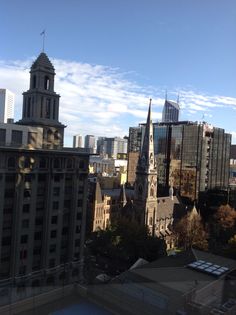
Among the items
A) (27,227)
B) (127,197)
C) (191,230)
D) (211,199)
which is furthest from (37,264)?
(211,199)

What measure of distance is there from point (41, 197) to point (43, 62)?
20186 millimetres

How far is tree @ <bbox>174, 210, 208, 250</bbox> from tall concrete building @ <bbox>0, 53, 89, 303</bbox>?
28207 mm

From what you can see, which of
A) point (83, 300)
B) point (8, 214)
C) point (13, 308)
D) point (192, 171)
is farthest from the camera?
point (192, 171)

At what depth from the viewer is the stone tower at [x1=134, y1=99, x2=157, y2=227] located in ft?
282

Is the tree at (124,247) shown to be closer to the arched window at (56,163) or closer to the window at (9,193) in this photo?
the arched window at (56,163)

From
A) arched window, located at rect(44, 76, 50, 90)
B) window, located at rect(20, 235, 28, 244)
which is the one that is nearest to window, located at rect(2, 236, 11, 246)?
window, located at rect(20, 235, 28, 244)

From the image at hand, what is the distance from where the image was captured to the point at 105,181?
134m

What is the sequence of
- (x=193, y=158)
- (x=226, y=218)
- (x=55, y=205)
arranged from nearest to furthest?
(x=55, y=205)
(x=226, y=218)
(x=193, y=158)

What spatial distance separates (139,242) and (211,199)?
54.1 meters

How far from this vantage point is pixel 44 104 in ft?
172

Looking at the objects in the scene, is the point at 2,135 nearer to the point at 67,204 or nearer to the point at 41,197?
the point at 41,197

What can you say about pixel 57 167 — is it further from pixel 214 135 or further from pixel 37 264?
pixel 214 135

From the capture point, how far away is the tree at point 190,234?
70.5 meters

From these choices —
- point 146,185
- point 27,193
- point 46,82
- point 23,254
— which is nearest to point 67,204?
point 27,193
